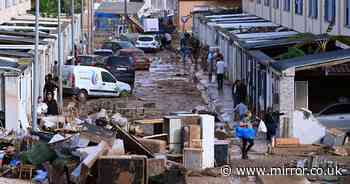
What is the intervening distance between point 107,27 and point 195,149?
73.8 metres

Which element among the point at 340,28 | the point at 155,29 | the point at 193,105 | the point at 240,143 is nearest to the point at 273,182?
the point at 240,143

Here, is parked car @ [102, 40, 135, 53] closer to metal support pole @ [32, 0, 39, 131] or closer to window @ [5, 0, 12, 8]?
window @ [5, 0, 12, 8]

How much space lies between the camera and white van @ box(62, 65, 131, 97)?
41.7 m

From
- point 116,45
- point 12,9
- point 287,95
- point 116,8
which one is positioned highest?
point 12,9

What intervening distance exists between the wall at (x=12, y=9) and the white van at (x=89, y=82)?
865 centimetres

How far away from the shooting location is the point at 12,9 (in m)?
56.1

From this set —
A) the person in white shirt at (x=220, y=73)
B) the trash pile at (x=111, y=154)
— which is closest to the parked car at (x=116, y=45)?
the person in white shirt at (x=220, y=73)

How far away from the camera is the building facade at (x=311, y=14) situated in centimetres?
3619

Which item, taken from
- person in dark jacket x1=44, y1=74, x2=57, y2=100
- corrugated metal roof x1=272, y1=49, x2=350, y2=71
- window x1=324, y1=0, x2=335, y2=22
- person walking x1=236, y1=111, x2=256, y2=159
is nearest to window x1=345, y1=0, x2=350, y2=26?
window x1=324, y1=0, x2=335, y2=22

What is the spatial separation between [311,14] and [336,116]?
45.5 feet

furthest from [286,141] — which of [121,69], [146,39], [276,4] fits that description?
[146,39]

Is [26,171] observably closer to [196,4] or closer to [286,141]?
[286,141]

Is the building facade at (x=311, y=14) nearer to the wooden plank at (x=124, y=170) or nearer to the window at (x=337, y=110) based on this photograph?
the window at (x=337, y=110)

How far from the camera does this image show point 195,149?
2334cm
